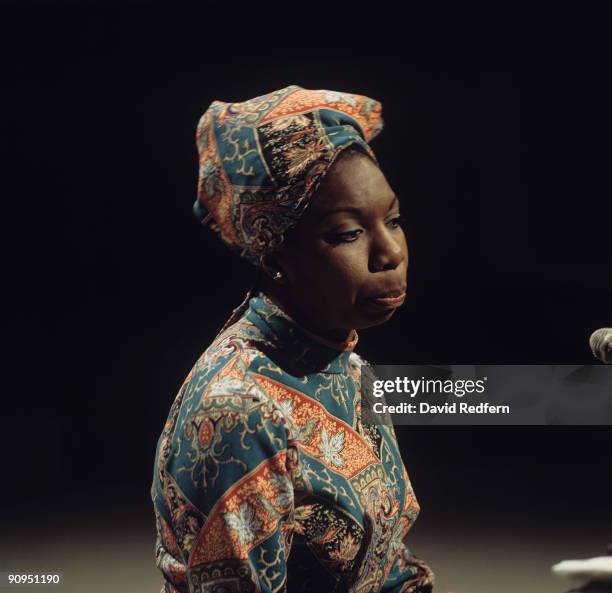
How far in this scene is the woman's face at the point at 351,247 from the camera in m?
1.74

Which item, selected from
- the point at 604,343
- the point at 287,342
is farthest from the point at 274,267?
the point at 604,343

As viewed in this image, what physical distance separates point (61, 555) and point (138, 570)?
0.60 ft

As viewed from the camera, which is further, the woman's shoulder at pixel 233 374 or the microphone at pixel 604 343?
the microphone at pixel 604 343

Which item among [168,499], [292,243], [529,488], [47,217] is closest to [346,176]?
[292,243]

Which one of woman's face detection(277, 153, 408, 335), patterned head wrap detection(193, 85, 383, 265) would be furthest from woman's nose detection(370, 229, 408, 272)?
patterned head wrap detection(193, 85, 383, 265)

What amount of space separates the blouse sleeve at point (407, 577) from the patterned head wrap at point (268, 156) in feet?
1.86

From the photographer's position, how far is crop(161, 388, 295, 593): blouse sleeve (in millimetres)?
1641

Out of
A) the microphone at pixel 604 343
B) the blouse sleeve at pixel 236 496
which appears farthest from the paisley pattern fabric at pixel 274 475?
the microphone at pixel 604 343

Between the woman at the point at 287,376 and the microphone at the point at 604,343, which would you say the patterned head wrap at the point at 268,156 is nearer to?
the woman at the point at 287,376

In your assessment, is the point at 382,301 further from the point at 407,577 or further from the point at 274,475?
the point at 407,577

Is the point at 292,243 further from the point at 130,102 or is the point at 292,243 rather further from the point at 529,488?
the point at 529,488

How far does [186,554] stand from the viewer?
5.55 feet

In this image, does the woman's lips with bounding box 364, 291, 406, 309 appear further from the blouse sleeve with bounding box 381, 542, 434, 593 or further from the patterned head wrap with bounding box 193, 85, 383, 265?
the blouse sleeve with bounding box 381, 542, 434, 593

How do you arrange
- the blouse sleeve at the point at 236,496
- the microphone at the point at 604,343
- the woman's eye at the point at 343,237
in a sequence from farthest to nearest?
the microphone at the point at 604,343, the woman's eye at the point at 343,237, the blouse sleeve at the point at 236,496
